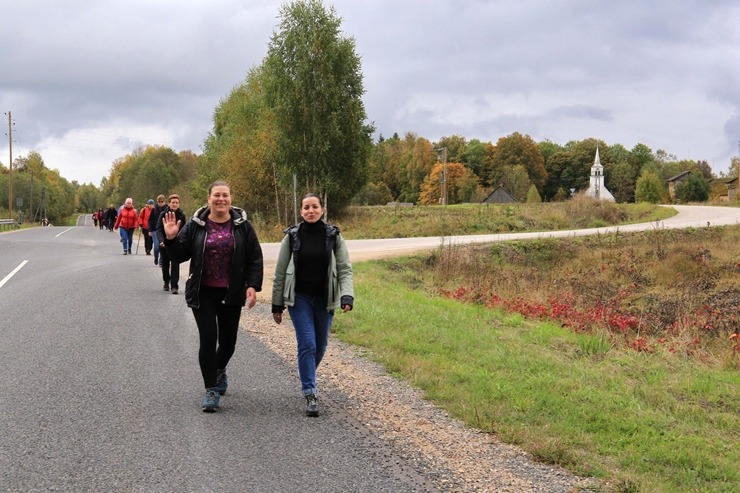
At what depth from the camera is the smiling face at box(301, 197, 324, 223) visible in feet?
20.9

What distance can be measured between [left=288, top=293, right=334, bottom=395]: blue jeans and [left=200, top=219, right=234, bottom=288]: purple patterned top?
0.66 m

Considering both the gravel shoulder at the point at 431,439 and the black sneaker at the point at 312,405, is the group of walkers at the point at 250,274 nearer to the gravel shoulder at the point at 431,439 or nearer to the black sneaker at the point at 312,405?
the black sneaker at the point at 312,405

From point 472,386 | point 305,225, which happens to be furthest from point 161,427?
point 472,386

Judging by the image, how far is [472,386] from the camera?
7312mm

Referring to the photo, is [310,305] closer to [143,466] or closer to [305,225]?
[305,225]

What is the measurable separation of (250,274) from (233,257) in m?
0.23

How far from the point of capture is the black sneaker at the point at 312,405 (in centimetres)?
626

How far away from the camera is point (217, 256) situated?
6395 millimetres

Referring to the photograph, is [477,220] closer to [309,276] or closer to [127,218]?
[127,218]

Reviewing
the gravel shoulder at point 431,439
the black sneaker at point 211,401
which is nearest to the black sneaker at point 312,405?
the gravel shoulder at point 431,439

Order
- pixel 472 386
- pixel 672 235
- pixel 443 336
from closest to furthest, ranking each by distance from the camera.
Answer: pixel 472 386 → pixel 443 336 → pixel 672 235

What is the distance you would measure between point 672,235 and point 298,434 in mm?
32506

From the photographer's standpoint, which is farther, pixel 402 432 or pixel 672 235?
pixel 672 235

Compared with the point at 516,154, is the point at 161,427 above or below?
below
